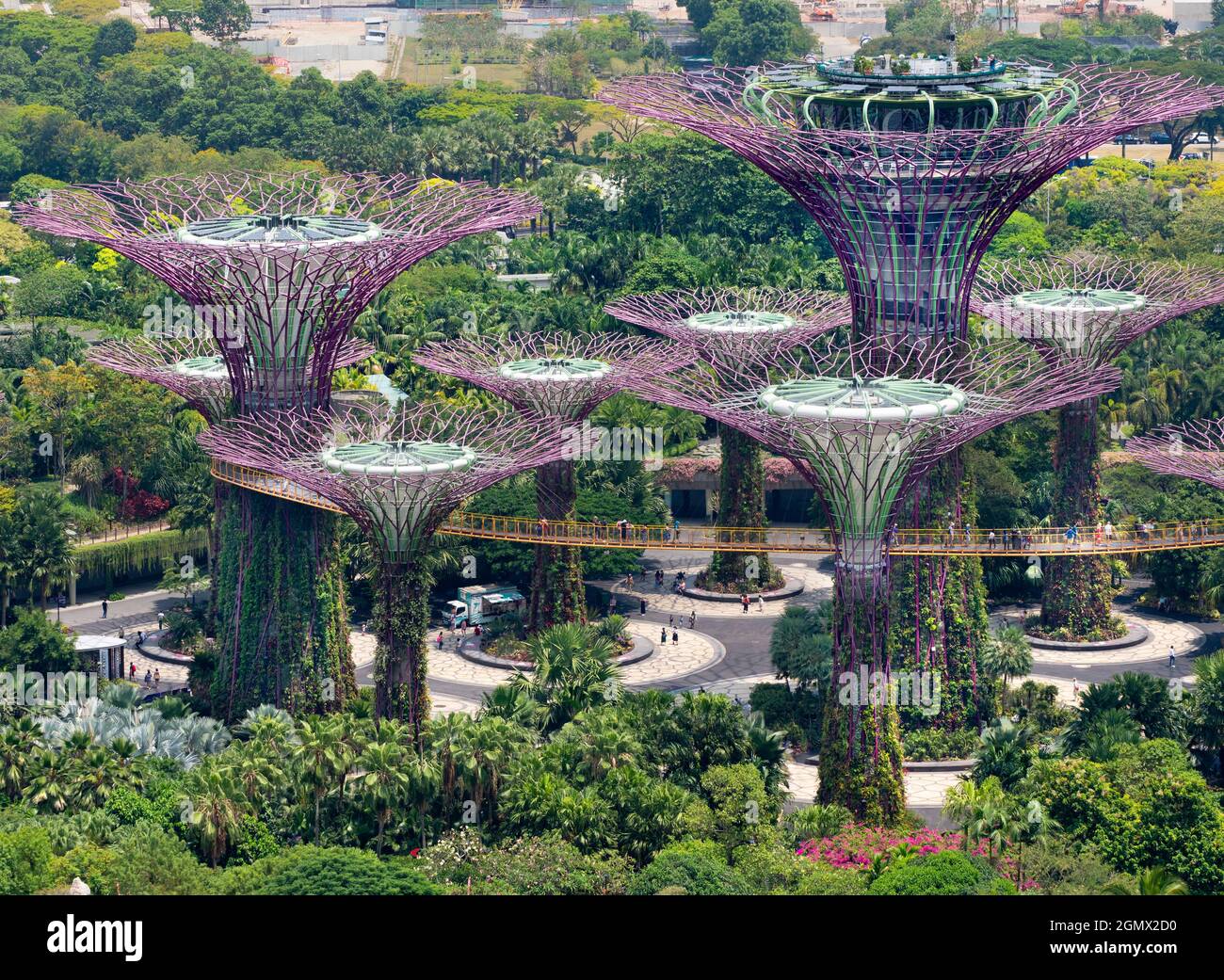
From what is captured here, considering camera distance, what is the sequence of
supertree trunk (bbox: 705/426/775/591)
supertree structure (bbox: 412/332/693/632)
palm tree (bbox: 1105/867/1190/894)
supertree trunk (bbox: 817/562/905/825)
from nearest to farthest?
palm tree (bbox: 1105/867/1190/894) → supertree trunk (bbox: 817/562/905/825) → supertree structure (bbox: 412/332/693/632) → supertree trunk (bbox: 705/426/775/591)

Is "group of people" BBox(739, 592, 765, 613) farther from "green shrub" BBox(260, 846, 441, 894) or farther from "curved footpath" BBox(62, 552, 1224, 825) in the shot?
"green shrub" BBox(260, 846, 441, 894)

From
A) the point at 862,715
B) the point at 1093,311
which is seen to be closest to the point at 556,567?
the point at 862,715

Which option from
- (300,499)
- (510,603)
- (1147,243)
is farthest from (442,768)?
(1147,243)

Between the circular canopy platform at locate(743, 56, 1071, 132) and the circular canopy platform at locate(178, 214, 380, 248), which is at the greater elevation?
A: the circular canopy platform at locate(743, 56, 1071, 132)

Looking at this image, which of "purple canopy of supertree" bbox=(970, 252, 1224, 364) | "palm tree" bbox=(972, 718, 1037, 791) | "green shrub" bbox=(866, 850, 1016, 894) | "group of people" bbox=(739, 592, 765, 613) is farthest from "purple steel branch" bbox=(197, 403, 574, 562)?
Result: "green shrub" bbox=(866, 850, 1016, 894)

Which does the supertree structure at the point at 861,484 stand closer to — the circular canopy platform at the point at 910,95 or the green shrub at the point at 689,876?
the green shrub at the point at 689,876

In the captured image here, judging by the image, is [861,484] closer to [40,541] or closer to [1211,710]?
[1211,710]
